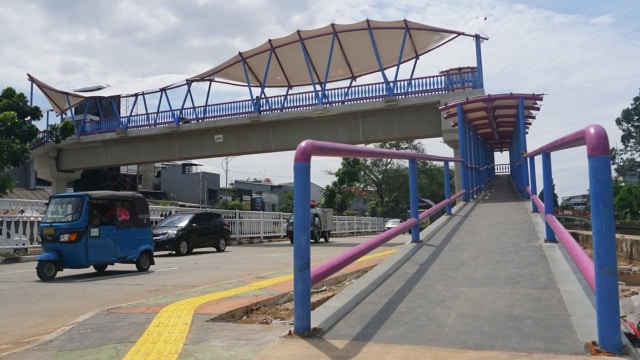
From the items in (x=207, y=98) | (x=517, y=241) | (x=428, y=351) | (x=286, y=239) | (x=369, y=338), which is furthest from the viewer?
(x=286, y=239)

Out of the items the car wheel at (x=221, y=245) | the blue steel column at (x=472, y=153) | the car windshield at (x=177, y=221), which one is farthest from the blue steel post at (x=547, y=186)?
the car wheel at (x=221, y=245)

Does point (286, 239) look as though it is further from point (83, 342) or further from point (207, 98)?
point (83, 342)

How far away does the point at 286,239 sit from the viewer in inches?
1144

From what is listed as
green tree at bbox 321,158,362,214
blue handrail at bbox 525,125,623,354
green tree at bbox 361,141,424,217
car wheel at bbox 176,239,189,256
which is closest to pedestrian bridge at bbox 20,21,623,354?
blue handrail at bbox 525,125,623,354

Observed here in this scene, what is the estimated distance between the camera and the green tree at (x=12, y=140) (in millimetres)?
20375

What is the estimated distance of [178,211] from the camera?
898 inches

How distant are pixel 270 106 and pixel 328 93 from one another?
9.69 feet

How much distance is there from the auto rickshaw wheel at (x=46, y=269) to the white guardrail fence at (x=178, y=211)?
7264 millimetres

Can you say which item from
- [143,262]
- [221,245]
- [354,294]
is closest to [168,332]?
[354,294]

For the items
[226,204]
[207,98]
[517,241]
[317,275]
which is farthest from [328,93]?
[226,204]

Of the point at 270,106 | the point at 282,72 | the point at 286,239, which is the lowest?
the point at 286,239

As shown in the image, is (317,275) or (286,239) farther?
(286,239)

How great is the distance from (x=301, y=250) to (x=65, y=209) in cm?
799

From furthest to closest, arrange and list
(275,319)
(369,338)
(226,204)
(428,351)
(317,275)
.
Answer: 1. (226,204)
2. (275,319)
3. (317,275)
4. (369,338)
5. (428,351)
